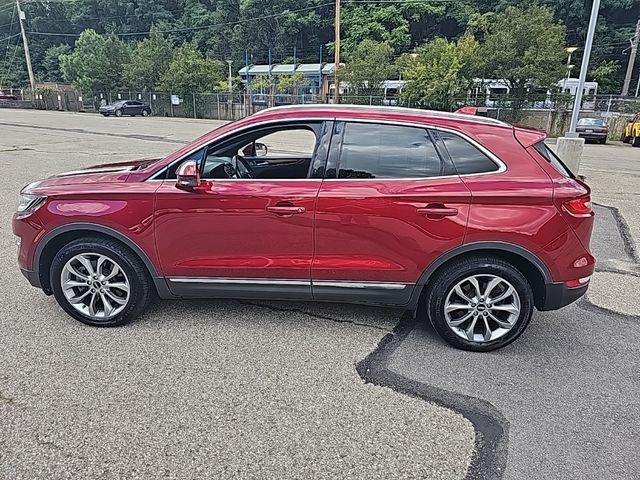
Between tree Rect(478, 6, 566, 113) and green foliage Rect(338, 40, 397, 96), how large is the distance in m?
7.86

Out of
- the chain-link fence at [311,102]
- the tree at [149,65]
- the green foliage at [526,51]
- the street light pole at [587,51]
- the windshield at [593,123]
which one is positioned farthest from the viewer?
the tree at [149,65]

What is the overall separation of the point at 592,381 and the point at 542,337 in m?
0.61

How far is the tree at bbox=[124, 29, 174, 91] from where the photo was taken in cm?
4494

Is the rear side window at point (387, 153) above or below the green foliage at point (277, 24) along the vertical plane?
below

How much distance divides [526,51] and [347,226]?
30205 mm

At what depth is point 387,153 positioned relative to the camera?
3439 millimetres

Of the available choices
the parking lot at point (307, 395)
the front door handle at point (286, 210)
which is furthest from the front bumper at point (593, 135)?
the front door handle at point (286, 210)

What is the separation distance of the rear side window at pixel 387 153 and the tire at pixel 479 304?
73 cm

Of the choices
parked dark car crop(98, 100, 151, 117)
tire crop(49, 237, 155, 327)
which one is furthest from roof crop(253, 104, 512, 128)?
parked dark car crop(98, 100, 151, 117)

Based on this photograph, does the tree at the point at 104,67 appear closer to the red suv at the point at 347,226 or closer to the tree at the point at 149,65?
the tree at the point at 149,65

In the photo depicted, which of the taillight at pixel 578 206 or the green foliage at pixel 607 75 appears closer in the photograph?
the taillight at pixel 578 206

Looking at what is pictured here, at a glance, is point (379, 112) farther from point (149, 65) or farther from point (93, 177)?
point (149, 65)

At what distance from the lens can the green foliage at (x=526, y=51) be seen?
28422 millimetres

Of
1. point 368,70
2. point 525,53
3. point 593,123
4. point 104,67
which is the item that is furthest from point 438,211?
point 104,67
